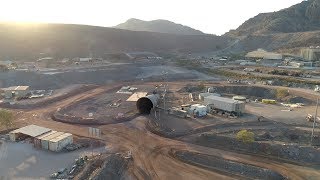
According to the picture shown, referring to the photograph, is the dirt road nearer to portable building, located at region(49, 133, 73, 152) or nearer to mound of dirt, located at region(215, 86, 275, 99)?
portable building, located at region(49, 133, 73, 152)

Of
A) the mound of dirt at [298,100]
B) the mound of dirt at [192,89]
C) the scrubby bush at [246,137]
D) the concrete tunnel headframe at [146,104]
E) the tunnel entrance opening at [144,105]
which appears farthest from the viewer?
the mound of dirt at [192,89]

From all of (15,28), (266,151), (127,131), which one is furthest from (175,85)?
(15,28)

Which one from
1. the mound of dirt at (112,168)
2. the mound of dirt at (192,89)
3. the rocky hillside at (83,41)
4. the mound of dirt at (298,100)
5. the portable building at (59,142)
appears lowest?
the mound of dirt at (112,168)

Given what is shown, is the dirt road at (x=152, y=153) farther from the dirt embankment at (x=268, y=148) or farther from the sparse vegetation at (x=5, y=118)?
the sparse vegetation at (x=5, y=118)

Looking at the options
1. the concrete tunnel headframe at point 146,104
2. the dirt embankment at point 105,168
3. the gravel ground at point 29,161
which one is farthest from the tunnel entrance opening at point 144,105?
the dirt embankment at point 105,168

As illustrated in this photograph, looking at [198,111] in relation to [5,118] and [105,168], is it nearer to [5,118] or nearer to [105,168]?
[105,168]

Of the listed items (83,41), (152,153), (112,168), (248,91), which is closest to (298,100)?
(248,91)

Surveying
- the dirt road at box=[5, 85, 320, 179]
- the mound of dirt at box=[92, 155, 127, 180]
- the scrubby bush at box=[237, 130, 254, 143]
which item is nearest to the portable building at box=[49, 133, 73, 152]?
the dirt road at box=[5, 85, 320, 179]
